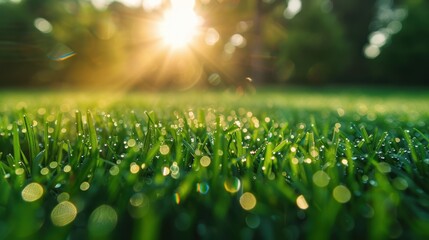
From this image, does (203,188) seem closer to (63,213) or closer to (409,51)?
(63,213)

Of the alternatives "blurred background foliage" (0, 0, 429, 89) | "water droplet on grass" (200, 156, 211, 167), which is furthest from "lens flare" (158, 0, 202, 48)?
"water droplet on grass" (200, 156, 211, 167)

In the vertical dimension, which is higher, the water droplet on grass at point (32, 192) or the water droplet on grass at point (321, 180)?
the water droplet on grass at point (321, 180)

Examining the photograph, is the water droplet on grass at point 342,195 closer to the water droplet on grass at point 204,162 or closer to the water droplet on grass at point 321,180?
the water droplet on grass at point 321,180

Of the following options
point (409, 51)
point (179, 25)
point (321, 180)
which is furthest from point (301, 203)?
point (409, 51)

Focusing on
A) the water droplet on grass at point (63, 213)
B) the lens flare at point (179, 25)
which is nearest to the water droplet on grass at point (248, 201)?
the water droplet on grass at point (63, 213)

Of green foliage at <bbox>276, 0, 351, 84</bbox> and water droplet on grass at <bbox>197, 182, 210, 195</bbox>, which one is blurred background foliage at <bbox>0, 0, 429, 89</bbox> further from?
water droplet on grass at <bbox>197, 182, 210, 195</bbox>

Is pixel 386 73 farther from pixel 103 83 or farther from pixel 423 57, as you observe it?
pixel 103 83

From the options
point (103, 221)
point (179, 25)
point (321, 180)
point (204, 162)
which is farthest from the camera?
point (179, 25)

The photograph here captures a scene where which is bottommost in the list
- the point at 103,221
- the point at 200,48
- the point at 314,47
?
the point at 103,221

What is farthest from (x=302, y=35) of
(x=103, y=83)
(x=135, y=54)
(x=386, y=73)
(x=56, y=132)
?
(x=56, y=132)
